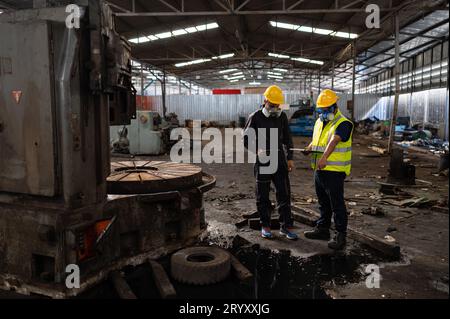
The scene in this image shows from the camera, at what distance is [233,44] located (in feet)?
52.6

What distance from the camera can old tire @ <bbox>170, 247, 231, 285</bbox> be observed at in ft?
9.53

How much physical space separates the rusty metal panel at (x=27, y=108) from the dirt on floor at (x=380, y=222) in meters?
2.11

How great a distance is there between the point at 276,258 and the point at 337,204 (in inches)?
34.1

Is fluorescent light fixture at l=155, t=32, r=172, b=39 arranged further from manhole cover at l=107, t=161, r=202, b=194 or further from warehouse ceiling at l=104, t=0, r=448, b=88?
manhole cover at l=107, t=161, r=202, b=194

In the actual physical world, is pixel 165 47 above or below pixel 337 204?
above

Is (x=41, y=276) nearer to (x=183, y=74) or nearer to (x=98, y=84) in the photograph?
(x=98, y=84)

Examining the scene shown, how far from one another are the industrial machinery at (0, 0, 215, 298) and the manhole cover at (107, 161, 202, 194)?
379mm

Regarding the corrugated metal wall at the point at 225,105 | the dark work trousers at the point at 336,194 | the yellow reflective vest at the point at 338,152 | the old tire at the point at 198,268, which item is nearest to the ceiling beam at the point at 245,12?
the yellow reflective vest at the point at 338,152

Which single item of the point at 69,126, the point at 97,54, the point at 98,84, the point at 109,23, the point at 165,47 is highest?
the point at 165,47

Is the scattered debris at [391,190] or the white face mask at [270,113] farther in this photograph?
the scattered debris at [391,190]

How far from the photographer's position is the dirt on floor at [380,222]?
2.94 m

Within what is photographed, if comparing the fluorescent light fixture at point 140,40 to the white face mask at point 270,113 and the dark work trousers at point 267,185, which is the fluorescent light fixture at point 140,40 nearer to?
the white face mask at point 270,113

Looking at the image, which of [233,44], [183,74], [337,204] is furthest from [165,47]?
[337,204]

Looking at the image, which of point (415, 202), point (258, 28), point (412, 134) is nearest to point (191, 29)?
point (258, 28)
